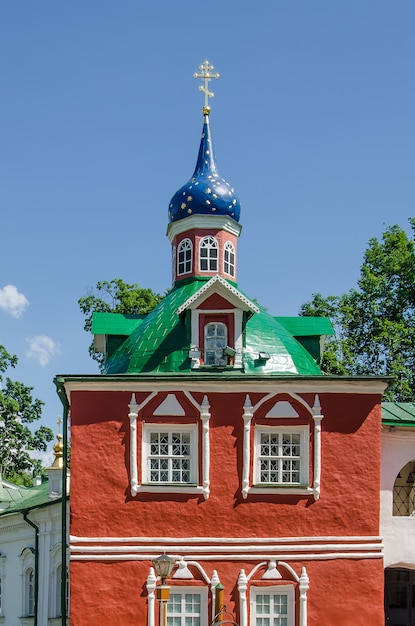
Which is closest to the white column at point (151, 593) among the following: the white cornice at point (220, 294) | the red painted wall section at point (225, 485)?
the red painted wall section at point (225, 485)

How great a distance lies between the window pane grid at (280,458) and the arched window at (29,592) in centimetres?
1249

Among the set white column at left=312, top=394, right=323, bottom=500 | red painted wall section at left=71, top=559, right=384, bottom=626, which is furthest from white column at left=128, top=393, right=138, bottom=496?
white column at left=312, top=394, right=323, bottom=500

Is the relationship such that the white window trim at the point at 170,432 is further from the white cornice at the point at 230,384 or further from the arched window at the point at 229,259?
the arched window at the point at 229,259

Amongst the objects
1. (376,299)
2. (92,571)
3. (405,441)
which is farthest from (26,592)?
(376,299)

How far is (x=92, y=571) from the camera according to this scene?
65.4ft

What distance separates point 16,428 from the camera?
46.8 metres

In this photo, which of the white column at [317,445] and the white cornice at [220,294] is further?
the white cornice at [220,294]

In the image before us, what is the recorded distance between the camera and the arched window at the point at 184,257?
25797 mm

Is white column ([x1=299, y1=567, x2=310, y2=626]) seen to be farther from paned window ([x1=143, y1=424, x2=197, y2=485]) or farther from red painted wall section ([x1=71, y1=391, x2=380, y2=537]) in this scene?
paned window ([x1=143, y1=424, x2=197, y2=485])

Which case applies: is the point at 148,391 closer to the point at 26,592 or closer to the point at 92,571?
the point at 92,571

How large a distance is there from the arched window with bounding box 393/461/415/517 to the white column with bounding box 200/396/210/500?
14.2 feet

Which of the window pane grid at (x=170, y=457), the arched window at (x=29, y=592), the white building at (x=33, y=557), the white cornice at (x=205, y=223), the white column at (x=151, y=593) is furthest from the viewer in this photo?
the arched window at (x=29, y=592)

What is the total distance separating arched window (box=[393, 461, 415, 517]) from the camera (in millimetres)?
21828

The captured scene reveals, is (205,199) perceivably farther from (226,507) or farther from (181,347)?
(226,507)
